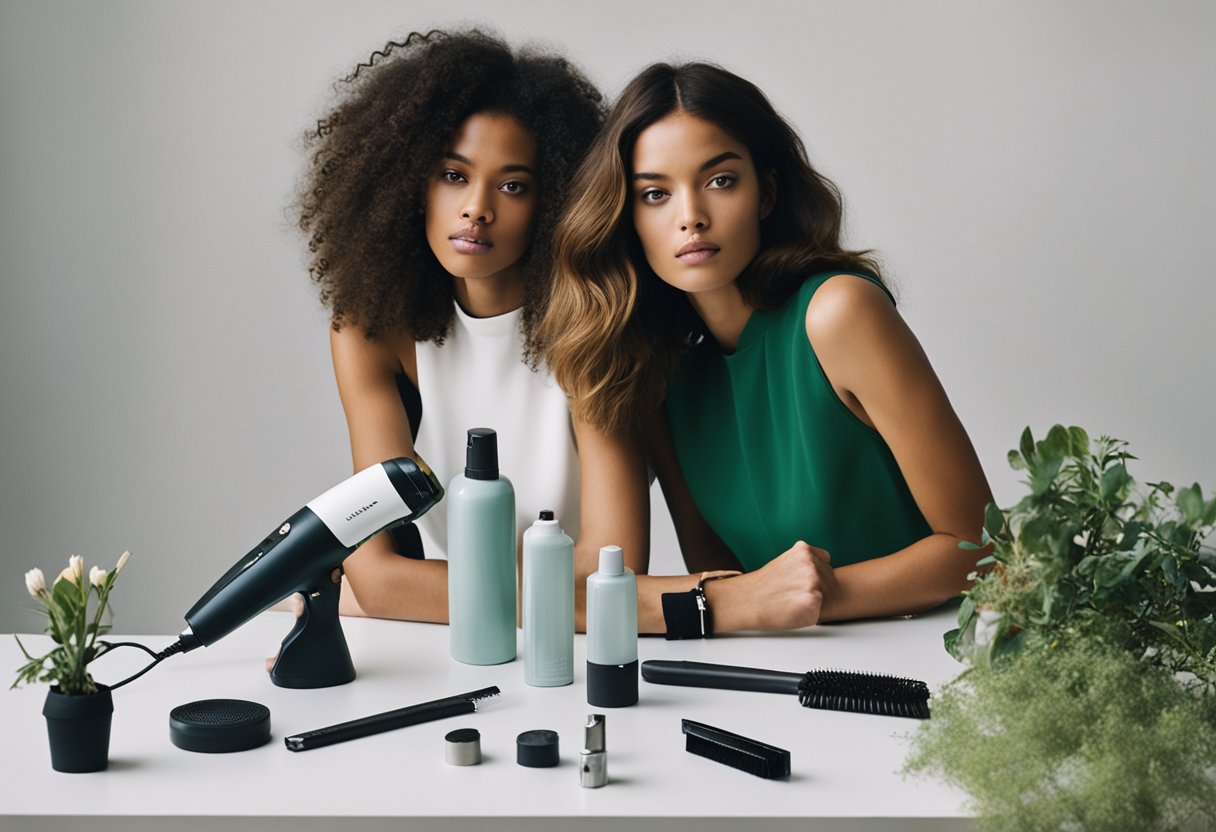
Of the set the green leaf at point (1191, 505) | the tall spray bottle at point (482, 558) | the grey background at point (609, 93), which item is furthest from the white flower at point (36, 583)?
the grey background at point (609, 93)

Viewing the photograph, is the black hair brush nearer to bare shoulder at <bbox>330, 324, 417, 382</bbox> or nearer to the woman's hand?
the woman's hand

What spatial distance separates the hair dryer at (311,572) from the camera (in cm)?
122

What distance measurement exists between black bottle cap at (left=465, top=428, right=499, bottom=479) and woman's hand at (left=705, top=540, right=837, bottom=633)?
0.29m

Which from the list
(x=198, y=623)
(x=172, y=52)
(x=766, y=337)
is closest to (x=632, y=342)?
(x=766, y=337)

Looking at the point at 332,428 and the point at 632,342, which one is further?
the point at 332,428

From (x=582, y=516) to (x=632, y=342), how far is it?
234 millimetres

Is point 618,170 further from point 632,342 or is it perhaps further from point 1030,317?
point 1030,317

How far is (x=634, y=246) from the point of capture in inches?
65.7

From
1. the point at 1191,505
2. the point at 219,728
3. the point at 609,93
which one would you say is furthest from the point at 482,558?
the point at 609,93

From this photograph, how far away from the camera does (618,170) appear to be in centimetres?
158

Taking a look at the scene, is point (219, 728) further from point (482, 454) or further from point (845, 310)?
point (845, 310)

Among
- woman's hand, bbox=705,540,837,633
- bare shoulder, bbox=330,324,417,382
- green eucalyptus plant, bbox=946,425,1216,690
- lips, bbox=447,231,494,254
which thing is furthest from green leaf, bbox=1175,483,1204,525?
bare shoulder, bbox=330,324,417,382

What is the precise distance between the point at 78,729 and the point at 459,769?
302mm

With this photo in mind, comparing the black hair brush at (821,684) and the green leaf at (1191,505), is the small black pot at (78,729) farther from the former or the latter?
the green leaf at (1191,505)
